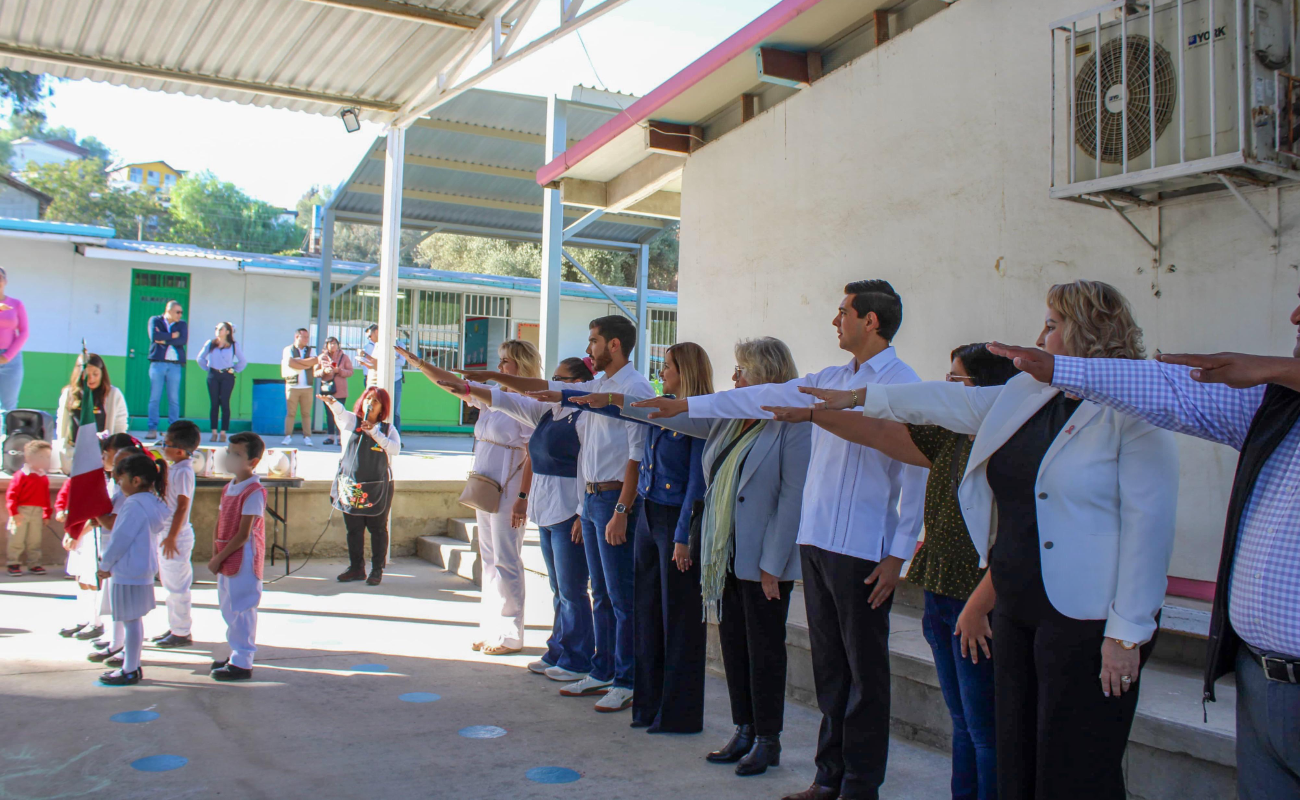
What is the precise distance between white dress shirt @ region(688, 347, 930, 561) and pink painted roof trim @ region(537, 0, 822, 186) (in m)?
2.89

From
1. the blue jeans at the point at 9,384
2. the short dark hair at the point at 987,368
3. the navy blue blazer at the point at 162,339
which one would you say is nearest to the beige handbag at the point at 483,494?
the short dark hair at the point at 987,368

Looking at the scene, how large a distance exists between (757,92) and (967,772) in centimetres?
511

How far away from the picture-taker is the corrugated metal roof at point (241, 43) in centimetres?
696

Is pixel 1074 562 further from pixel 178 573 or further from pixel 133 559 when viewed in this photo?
pixel 178 573

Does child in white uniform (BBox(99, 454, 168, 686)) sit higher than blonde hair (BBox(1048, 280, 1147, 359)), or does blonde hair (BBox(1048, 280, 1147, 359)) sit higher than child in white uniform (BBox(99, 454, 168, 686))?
blonde hair (BBox(1048, 280, 1147, 359))

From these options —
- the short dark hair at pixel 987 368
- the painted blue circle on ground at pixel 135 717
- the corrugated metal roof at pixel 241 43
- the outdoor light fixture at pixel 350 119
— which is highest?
the corrugated metal roof at pixel 241 43

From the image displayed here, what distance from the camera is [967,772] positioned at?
318cm

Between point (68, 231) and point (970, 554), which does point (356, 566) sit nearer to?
point (970, 554)

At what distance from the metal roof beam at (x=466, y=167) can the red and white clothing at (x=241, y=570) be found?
7.21m

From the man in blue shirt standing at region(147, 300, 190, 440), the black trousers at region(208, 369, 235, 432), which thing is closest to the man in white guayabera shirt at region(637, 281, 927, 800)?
the black trousers at region(208, 369, 235, 432)

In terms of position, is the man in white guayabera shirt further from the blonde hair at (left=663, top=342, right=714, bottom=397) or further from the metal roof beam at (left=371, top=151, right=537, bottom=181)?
the metal roof beam at (left=371, top=151, right=537, bottom=181)

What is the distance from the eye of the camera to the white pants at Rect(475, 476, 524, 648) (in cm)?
583

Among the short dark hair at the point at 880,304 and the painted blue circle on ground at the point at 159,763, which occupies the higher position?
the short dark hair at the point at 880,304

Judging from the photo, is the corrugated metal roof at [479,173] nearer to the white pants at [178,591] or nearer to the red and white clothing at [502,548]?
the red and white clothing at [502,548]
